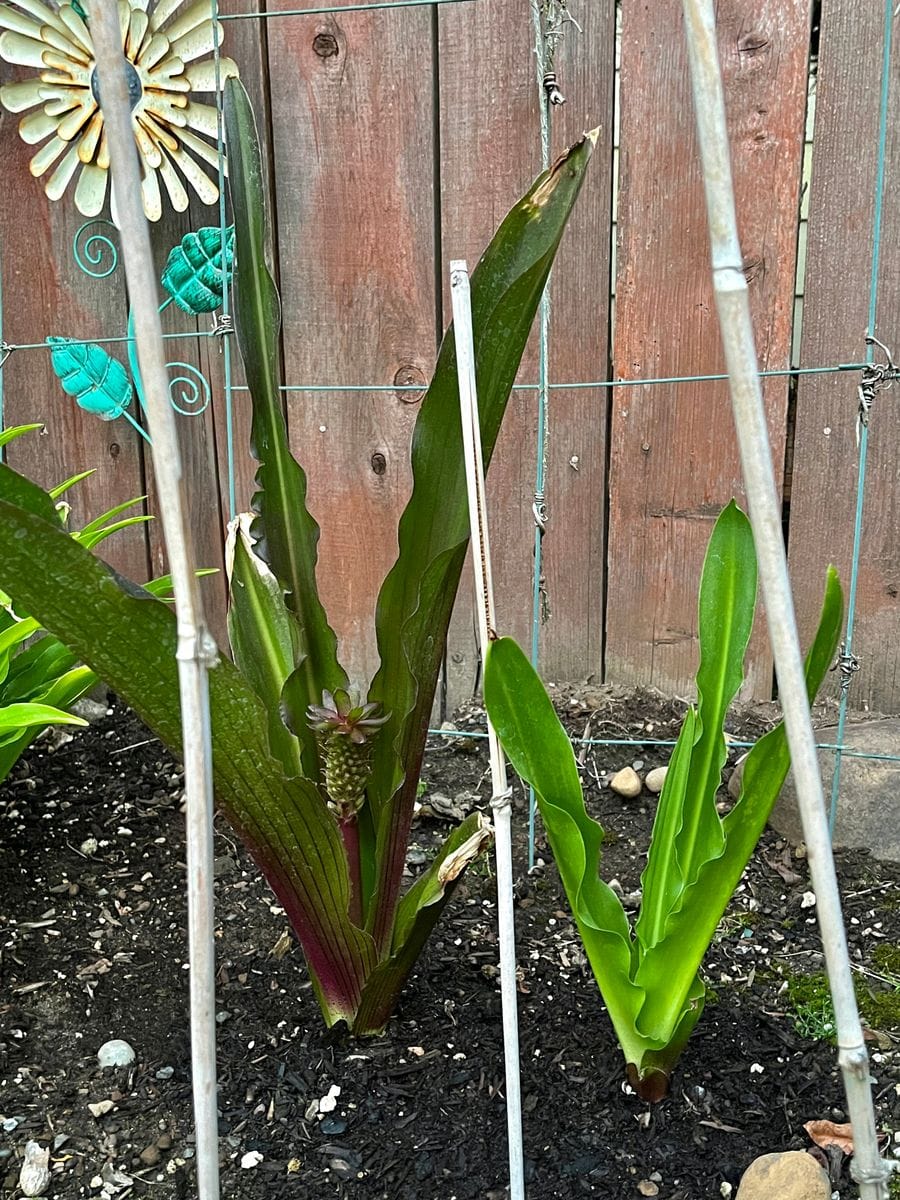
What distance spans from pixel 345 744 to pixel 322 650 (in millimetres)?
150

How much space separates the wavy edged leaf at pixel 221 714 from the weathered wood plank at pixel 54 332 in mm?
888

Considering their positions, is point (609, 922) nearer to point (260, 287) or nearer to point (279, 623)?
point (279, 623)

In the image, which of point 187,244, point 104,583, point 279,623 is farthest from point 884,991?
point 187,244

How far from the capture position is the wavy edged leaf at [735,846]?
82cm

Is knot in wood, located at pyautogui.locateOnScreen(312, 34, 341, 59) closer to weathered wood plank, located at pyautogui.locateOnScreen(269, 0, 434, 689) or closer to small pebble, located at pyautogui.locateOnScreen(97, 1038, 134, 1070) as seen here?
weathered wood plank, located at pyautogui.locateOnScreen(269, 0, 434, 689)

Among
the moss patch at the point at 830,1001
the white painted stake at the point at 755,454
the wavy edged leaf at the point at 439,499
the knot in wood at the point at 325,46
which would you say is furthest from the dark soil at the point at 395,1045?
the knot in wood at the point at 325,46

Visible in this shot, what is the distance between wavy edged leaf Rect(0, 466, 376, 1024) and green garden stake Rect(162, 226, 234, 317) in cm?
82

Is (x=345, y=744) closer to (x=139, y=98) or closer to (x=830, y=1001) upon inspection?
(x=830, y=1001)

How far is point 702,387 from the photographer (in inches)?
58.4

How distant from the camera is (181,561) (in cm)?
48

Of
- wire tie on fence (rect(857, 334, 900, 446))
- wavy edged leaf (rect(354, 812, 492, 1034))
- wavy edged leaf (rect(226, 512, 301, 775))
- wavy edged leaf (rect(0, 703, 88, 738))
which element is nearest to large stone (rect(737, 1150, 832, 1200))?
wavy edged leaf (rect(354, 812, 492, 1034))

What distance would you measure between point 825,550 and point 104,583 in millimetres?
1104

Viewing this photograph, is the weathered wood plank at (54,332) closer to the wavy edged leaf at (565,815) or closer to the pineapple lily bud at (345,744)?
the pineapple lily bud at (345,744)

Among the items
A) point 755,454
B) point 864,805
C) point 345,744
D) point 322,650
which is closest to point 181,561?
point 755,454
